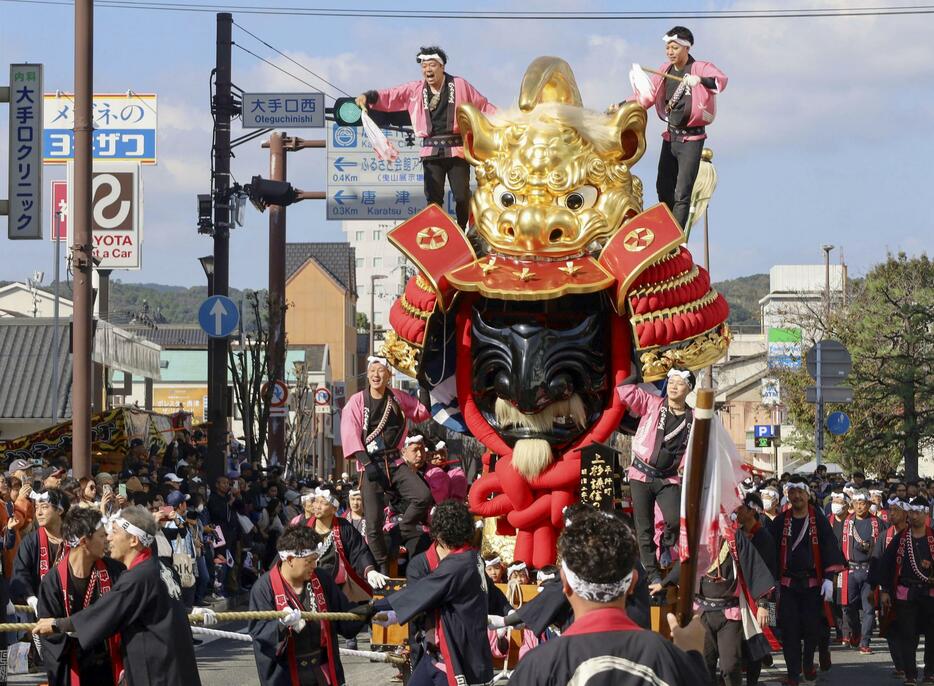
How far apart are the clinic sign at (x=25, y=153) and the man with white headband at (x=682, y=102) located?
723 cm

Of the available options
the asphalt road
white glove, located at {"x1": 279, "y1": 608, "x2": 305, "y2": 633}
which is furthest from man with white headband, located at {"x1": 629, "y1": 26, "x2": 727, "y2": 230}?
white glove, located at {"x1": 279, "y1": 608, "x2": 305, "y2": 633}

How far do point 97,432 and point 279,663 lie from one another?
14.6 meters

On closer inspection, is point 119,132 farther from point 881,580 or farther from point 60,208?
point 881,580

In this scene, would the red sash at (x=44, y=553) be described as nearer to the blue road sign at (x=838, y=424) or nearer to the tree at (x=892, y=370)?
the blue road sign at (x=838, y=424)

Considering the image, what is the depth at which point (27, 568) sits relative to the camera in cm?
1154

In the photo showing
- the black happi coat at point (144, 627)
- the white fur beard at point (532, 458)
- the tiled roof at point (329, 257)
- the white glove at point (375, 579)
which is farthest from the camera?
the tiled roof at point (329, 257)

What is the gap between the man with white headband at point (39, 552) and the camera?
1129 cm

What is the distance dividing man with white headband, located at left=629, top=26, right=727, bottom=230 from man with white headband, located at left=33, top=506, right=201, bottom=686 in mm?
6377

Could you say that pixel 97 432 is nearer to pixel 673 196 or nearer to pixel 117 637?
pixel 673 196

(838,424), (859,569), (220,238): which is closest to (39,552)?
(859,569)

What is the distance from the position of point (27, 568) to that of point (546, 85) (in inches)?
220

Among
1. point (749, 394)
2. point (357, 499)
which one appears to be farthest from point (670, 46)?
point (749, 394)

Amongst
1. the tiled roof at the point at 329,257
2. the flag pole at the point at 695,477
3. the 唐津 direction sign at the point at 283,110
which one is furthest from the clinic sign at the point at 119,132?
the tiled roof at the point at 329,257

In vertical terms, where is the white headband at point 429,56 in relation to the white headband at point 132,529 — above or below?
above
